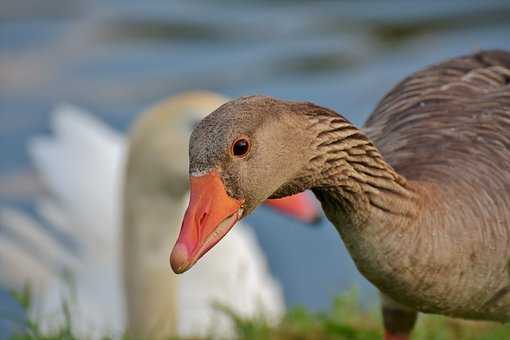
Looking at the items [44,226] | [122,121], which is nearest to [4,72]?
[122,121]

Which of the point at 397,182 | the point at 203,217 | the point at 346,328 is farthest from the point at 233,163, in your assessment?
the point at 346,328

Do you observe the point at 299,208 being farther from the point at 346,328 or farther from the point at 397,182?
the point at 397,182

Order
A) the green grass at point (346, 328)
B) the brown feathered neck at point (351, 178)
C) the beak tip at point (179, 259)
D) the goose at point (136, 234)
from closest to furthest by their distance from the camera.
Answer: the beak tip at point (179, 259) < the brown feathered neck at point (351, 178) < the green grass at point (346, 328) < the goose at point (136, 234)

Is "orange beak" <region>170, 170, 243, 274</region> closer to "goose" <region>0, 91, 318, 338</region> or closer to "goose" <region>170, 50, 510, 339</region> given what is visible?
"goose" <region>170, 50, 510, 339</region>

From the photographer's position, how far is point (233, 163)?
10.5 feet

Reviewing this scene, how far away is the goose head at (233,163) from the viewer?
125 inches

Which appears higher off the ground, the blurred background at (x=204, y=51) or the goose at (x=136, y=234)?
the goose at (x=136, y=234)

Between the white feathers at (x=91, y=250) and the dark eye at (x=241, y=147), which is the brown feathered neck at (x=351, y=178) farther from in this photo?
the white feathers at (x=91, y=250)

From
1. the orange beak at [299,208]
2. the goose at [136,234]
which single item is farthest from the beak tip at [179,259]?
the orange beak at [299,208]

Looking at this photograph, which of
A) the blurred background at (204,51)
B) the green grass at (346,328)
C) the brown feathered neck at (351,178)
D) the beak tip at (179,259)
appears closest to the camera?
the beak tip at (179,259)

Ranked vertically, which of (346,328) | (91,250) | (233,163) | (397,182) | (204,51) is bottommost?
(204,51)

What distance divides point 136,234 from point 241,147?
422 cm

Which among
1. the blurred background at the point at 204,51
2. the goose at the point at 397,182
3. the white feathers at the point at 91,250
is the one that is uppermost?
the goose at the point at 397,182

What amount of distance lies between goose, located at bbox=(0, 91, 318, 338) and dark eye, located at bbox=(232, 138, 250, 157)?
8.54 feet
